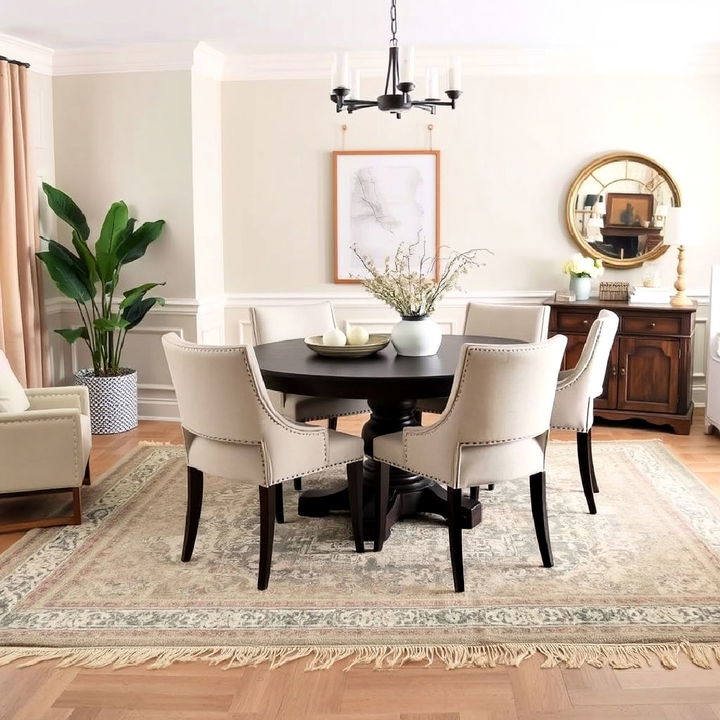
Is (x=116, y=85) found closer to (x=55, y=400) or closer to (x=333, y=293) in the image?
(x=333, y=293)

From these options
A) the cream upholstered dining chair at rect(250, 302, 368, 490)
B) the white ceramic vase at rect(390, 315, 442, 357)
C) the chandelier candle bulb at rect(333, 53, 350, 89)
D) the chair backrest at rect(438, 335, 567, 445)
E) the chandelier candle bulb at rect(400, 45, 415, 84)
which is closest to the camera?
the chair backrest at rect(438, 335, 567, 445)

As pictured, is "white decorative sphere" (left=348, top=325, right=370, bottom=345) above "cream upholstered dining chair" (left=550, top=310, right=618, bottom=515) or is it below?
above

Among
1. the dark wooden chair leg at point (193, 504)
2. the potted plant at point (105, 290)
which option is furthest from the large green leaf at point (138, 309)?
the dark wooden chair leg at point (193, 504)

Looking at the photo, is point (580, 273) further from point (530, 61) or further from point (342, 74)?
point (342, 74)

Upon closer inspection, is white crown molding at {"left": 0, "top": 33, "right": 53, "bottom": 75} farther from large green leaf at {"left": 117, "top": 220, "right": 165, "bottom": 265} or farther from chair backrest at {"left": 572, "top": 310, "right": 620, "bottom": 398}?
chair backrest at {"left": 572, "top": 310, "right": 620, "bottom": 398}

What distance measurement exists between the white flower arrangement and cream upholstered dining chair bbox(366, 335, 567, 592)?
2694mm

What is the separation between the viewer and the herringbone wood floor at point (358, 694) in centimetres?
235

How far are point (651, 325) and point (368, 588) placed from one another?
3.15 m

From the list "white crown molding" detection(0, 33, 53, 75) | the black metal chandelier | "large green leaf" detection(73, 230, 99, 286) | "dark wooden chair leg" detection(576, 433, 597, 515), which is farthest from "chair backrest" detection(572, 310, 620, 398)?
"white crown molding" detection(0, 33, 53, 75)

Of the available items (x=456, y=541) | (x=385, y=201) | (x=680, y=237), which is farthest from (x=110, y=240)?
(x=680, y=237)

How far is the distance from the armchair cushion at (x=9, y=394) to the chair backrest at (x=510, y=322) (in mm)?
2315

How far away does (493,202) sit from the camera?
6043 mm

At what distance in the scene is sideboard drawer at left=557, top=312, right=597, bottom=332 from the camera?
18.6 ft

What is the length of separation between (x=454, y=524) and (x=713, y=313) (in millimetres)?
3024
